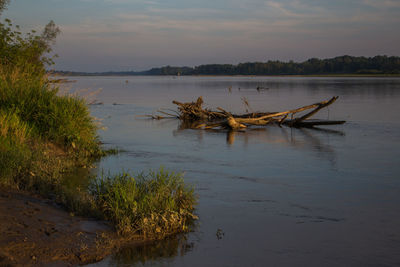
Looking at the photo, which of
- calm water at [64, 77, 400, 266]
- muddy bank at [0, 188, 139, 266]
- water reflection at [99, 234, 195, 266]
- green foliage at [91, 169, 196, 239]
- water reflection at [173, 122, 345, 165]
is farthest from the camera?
water reflection at [173, 122, 345, 165]

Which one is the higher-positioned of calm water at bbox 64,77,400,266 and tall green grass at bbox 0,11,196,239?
tall green grass at bbox 0,11,196,239

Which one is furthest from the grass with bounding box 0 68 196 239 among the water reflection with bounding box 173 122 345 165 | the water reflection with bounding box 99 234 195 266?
the water reflection with bounding box 173 122 345 165

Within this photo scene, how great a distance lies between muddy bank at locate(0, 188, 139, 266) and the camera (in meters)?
5.98

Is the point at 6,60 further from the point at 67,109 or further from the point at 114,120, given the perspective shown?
the point at 114,120

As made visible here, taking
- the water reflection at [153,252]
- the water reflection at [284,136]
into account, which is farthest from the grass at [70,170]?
the water reflection at [284,136]

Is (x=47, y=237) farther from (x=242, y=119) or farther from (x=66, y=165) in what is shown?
(x=242, y=119)

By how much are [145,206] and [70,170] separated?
201 inches

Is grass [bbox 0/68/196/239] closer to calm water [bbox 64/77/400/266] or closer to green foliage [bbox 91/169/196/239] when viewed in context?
green foliage [bbox 91/169/196/239]

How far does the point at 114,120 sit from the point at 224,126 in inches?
318

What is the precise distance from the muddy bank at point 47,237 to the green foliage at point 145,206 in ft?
1.15

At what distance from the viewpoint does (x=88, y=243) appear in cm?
665

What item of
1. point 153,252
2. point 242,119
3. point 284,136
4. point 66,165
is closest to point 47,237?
point 153,252

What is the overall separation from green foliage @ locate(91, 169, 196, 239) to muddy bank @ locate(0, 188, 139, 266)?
1.15 feet

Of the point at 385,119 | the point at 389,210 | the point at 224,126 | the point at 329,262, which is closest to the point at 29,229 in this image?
the point at 329,262
